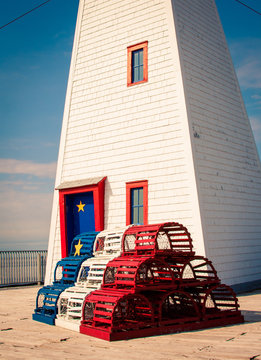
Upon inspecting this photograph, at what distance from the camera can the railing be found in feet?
58.2

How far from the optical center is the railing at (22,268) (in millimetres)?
17750

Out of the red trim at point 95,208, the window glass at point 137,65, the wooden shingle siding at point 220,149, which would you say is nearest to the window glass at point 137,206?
the red trim at point 95,208

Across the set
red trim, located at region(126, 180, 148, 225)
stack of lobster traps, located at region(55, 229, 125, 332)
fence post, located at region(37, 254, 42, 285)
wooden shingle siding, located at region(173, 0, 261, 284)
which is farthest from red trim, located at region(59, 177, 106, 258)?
fence post, located at region(37, 254, 42, 285)

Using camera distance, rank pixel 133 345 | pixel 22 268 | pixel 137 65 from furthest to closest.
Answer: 1. pixel 22 268
2. pixel 137 65
3. pixel 133 345

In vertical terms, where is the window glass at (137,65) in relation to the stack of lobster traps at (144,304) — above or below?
above

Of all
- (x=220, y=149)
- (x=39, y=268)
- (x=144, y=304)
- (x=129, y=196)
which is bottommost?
(x=144, y=304)

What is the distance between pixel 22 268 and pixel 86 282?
34.4 feet

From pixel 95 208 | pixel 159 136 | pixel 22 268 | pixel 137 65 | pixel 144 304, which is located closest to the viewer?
pixel 144 304

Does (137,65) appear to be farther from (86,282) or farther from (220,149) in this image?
(86,282)

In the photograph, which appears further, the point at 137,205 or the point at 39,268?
the point at 39,268

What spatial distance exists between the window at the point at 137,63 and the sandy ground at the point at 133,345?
27.3ft

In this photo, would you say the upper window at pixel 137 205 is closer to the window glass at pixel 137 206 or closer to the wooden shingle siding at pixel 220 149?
the window glass at pixel 137 206

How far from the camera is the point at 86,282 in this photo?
28.0ft

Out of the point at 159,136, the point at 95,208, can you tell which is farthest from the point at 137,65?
the point at 95,208
